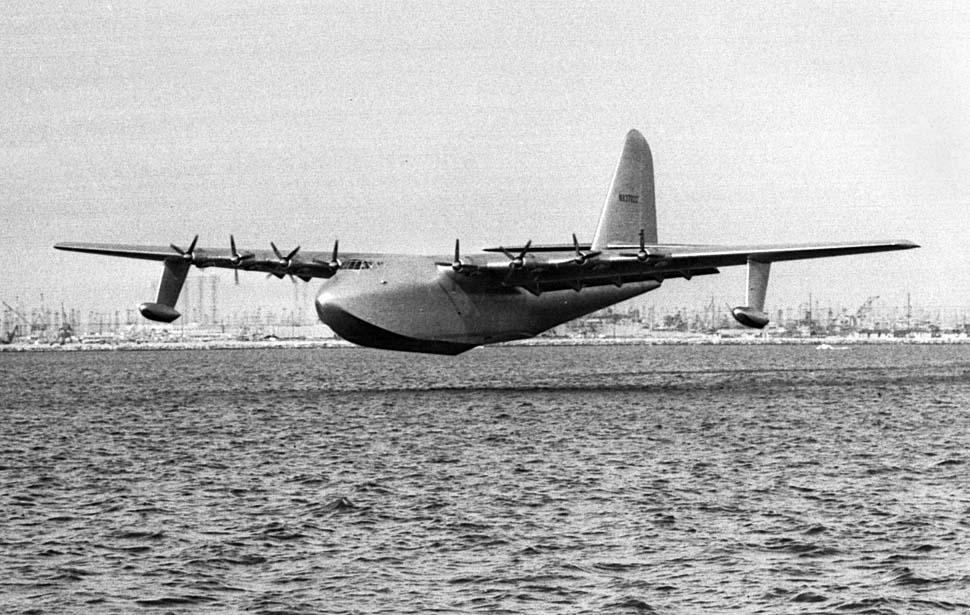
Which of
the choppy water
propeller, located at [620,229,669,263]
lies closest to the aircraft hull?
the choppy water

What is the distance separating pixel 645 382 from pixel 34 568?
56082mm

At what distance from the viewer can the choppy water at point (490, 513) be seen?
1608 cm

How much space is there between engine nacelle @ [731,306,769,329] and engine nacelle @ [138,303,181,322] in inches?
844

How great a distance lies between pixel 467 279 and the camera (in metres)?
49.6

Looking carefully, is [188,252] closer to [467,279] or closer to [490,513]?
[467,279]

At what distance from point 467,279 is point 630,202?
13690 millimetres

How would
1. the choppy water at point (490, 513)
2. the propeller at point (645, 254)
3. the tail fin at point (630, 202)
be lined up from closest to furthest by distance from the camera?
the choppy water at point (490, 513) → the propeller at point (645, 254) → the tail fin at point (630, 202)

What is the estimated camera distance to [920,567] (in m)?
17.2

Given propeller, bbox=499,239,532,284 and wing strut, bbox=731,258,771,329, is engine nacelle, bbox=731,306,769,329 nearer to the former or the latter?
wing strut, bbox=731,258,771,329

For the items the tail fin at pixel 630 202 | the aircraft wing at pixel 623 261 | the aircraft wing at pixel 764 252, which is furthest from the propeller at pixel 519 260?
the tail fin at pixel 630 202

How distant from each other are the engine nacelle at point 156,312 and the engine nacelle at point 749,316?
21.4 meters

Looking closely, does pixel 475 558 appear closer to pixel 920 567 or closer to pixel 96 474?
pixel 920 567

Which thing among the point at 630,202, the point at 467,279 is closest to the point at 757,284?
the point at 467,279

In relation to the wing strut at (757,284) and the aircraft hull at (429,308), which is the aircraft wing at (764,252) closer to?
the wing strut at (757,284)
